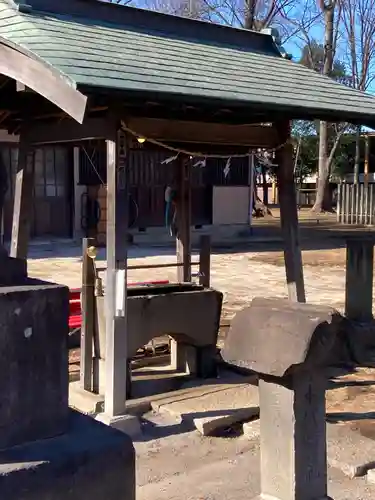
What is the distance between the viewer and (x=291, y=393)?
2.97m

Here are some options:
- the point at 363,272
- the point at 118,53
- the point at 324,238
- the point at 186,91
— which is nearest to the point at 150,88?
the point at 186,91

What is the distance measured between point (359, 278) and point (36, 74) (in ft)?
13.2

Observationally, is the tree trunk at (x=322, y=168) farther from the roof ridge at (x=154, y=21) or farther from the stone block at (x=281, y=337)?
the stone block at (x=281, y=337)

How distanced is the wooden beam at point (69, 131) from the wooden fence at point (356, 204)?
2279cm

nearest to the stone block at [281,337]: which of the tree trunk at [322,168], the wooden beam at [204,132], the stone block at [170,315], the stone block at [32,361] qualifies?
the stone block at [32,361]

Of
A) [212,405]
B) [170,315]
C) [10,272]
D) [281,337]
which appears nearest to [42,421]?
[10,272]

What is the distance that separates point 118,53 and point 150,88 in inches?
26.9

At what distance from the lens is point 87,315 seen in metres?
6.14

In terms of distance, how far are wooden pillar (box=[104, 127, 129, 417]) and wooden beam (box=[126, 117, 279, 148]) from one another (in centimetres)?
36

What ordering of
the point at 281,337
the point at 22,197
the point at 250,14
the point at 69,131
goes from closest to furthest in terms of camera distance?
the point at 281,337 → the point at 69,131 → the point at 22,197 → the point at 250,14

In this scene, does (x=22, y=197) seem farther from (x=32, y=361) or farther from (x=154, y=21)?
(x=32, y=361)

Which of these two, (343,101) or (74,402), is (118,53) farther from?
(74,402)

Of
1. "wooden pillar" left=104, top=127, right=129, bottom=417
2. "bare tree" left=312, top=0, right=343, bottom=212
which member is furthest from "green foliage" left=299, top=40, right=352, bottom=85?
"wooden pillar" left=104, top=127, right=129, bottom=417

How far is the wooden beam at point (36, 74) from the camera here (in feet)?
14.0
